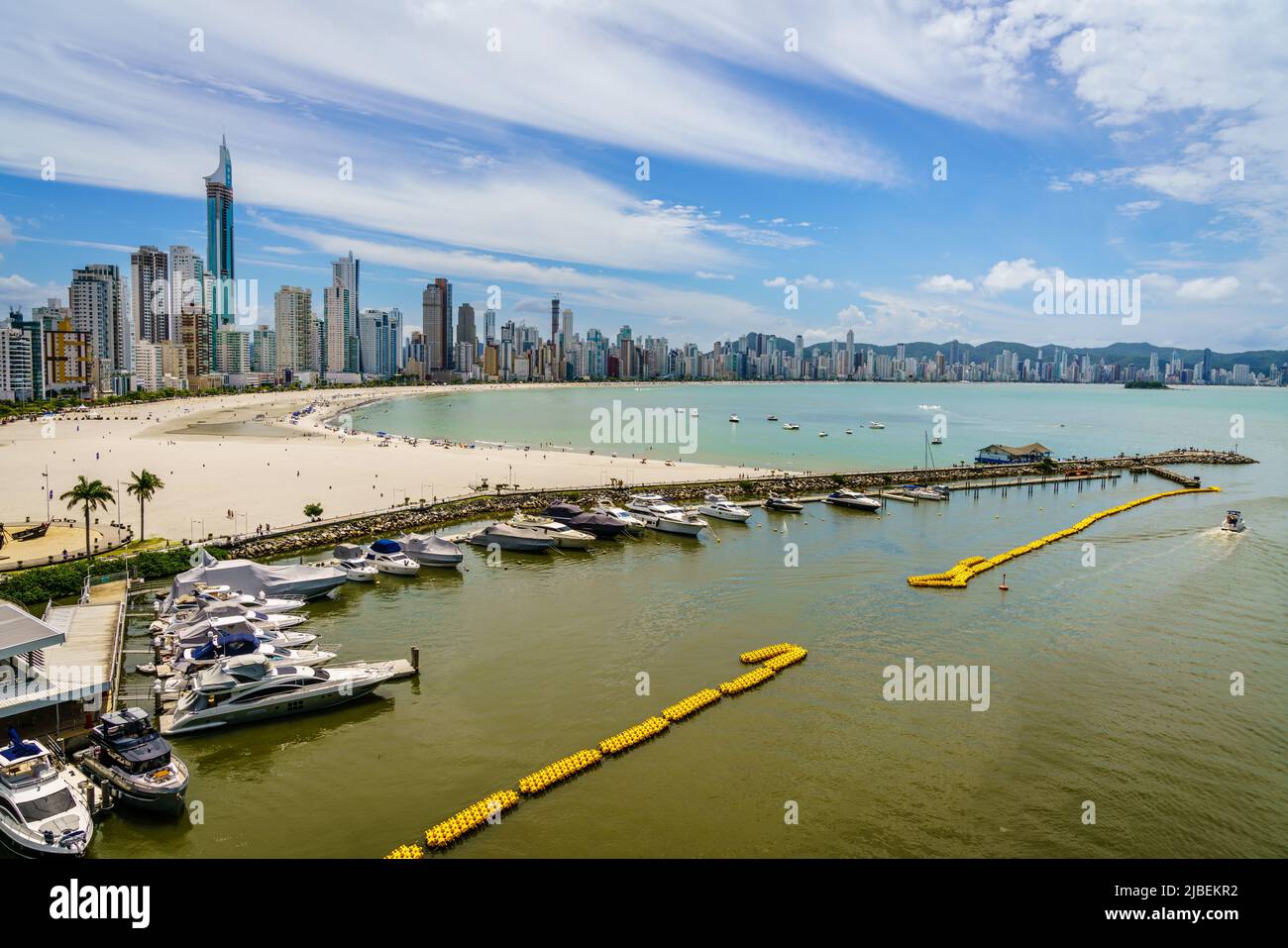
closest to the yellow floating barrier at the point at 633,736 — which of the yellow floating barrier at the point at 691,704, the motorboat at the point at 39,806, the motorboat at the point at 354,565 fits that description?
the yellow floating barrier at the point at 691,704

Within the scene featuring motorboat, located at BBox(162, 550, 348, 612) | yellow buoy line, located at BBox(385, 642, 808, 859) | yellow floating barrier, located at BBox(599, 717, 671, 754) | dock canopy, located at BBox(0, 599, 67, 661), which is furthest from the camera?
motorboat, located at BBox(162, 550, 348, 612)

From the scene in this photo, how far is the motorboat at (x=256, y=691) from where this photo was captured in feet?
59.1

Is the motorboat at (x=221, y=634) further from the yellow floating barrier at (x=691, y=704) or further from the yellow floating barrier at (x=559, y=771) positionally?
the yellow floating barrier at (x=691, y=704)

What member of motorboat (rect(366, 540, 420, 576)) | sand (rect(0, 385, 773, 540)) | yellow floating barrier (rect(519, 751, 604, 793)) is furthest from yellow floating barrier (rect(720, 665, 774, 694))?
sand (rect(0, 385, 773, 540))

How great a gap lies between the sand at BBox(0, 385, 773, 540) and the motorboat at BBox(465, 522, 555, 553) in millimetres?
9545

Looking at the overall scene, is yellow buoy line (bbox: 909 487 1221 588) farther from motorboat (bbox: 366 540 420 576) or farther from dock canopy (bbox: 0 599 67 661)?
dock canopy (bbox: 0 599 67 661)

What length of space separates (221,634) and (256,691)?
3.70 m

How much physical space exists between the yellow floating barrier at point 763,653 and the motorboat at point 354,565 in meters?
15.6

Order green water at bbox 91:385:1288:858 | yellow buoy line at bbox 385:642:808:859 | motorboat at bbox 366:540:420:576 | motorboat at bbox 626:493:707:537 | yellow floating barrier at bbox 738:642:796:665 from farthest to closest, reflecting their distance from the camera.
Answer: motorboat at bbox 626:493:707:537 → motorboat at bbox 366:540:420:576 → yellow floating barrier at bbox 738:642:796:665 → green water at bbox 91:385:1288:858 → yellow buoy line at bbox 385:642:808:859

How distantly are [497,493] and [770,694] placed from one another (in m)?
30.1

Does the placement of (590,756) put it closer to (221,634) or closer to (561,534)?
(221,634)

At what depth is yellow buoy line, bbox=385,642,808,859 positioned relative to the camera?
46.1 ft

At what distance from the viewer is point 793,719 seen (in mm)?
19344
